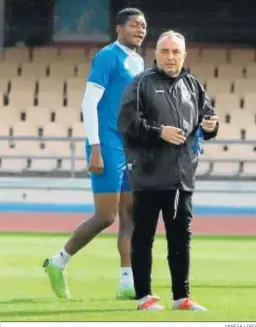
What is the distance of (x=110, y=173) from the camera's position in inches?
364

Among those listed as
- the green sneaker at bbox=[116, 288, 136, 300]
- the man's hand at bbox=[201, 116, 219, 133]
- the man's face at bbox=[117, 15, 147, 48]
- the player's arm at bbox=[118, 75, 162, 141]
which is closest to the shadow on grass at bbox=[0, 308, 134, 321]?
the green sneaker at bbox=[116, 288, 136, 300]

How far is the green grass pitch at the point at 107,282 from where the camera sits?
8.09m

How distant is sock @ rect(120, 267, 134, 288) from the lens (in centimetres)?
920

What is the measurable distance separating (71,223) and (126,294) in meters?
9.49

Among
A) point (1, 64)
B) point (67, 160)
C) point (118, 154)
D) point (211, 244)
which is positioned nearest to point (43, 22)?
point (1, 64)

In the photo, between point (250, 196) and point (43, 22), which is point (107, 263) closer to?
point (250, 196)

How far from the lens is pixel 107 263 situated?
12062 millimetres

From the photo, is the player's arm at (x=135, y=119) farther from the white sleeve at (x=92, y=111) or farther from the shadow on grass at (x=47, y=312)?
the shadow on grass at (x=47, y=312)

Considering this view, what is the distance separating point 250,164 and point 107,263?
1123 cm

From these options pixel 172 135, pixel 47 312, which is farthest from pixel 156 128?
pixel 47 312

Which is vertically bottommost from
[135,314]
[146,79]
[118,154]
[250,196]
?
[250,196]

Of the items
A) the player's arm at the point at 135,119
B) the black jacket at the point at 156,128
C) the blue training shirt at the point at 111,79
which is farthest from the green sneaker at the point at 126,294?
the player's arm at the point at 135,119

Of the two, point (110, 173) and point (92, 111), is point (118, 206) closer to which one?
point (110, 173)

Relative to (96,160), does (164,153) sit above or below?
above
